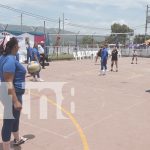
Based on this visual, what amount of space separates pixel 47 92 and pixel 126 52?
2987 cm

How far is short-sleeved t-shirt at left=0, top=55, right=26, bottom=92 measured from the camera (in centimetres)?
506

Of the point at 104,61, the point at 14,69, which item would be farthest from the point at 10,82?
the point at 104,61

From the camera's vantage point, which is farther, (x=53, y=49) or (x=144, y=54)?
(x=144, y=54)

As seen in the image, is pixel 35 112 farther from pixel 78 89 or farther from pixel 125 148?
pixel 78 89

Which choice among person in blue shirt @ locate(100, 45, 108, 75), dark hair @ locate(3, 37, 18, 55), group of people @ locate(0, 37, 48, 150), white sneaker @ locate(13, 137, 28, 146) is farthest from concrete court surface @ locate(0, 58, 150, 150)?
person in blue shirt @ locate(100, 45, 108, 75)

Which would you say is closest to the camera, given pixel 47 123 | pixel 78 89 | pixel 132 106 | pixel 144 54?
pixel 47 123

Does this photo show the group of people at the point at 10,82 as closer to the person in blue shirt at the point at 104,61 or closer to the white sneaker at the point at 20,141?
the white sneaker at the point at 20,141

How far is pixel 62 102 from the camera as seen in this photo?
10.4 metres

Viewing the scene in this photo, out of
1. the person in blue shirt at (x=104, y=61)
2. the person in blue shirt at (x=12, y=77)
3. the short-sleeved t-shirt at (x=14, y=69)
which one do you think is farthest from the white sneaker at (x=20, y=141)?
the person in blue shirt at (x=104, y=61)

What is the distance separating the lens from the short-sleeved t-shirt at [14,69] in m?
5.06

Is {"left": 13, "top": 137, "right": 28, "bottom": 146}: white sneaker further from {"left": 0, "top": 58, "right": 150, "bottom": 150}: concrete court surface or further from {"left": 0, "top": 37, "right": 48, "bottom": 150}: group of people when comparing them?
{"left": 0, "top": 37, "right": 48, "bottom": 150}: group of people

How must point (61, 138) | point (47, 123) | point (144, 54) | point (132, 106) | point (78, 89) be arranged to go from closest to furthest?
point (61, 138)
point (47, 123)
point (132, 106)
point (78, 89)
point (144, 54)

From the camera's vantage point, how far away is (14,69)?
202 inches

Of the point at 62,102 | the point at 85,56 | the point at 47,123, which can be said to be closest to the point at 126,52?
the point at 85,56
